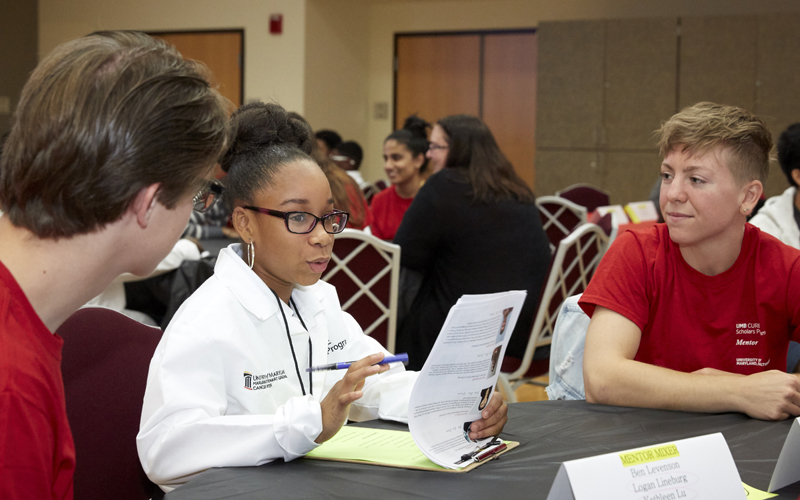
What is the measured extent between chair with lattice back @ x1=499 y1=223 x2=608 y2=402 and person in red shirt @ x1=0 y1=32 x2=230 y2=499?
72.9 inches

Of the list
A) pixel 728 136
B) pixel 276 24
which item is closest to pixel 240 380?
pixel 728 136

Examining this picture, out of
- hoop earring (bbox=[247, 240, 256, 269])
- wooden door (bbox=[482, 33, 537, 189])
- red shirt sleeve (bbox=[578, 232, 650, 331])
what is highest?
wooden door (bbox=[482, 33, 537, 189])

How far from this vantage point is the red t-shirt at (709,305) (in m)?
1.51

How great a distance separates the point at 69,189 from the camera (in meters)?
0.78

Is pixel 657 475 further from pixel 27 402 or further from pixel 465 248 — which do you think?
pixel 465 248

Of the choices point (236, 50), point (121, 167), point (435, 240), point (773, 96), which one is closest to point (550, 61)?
point (773, 96)

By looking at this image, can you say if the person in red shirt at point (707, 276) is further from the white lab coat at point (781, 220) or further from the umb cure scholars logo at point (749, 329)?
the white lab coat at point (781, 220)

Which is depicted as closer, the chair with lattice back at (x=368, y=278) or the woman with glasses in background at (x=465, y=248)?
the chair with lattice back at (x=368, y=278)

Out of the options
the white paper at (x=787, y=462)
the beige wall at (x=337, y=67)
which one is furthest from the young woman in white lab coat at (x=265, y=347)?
the beige wall at (x=337, y=67)

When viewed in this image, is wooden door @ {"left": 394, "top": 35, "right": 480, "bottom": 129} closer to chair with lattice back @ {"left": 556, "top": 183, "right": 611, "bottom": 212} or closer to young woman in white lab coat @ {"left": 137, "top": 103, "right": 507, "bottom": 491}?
chair with lattice back @ {"left": 556, "top": 183, "right": 611, "bottom": 212}

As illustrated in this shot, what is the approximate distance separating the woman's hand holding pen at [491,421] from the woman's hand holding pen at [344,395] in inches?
6.9

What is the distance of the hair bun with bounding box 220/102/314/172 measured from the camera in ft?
4.65

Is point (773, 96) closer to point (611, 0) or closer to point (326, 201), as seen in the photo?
point (611, 0)

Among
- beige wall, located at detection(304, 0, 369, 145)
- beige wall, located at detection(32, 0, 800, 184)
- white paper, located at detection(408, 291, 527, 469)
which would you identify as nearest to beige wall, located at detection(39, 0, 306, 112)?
beige wall, located at detection(32, 0, 800, 184)
